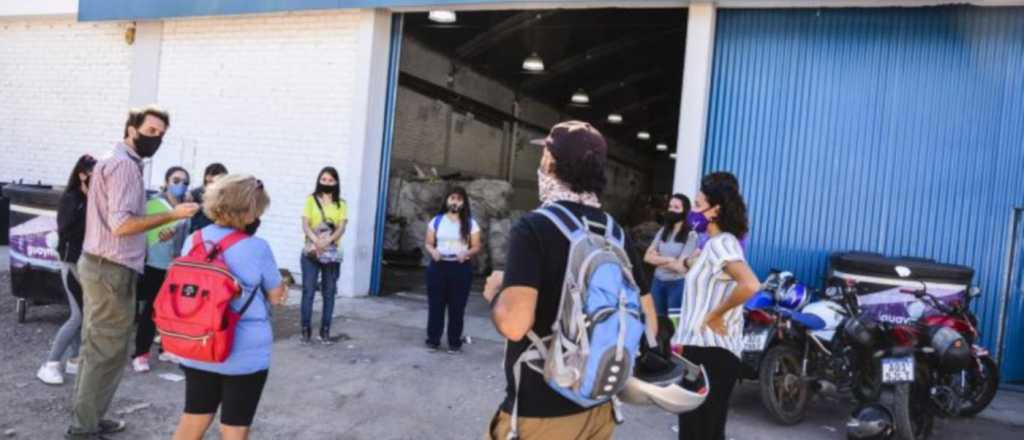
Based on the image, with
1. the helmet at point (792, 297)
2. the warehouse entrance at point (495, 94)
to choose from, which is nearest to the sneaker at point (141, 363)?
the warehouse entrance at point (495, 94)

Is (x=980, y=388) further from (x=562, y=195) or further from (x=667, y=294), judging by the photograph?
(x=562, y=195)

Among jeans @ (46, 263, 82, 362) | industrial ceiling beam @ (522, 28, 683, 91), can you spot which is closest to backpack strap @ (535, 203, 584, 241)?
jeans @ (46, 263, 82, 362)

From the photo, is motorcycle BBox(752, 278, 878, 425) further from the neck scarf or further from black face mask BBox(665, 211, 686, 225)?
the neck scarf

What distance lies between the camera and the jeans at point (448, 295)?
7.19m

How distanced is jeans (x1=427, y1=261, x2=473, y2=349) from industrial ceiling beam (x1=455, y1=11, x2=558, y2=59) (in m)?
6.59

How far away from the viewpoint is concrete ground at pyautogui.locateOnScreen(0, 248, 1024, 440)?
4.80 meters

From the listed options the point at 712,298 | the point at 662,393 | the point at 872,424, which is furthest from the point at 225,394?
the point at 872,424

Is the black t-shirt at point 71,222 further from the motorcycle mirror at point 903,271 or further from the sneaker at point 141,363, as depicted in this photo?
the motorcycle mirror at point 903,271

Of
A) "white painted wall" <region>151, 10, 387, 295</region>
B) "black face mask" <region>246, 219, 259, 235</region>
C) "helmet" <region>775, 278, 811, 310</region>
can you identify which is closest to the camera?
"black face mask" <region>246, 219, 259, 235</region>

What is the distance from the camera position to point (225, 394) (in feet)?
10.6

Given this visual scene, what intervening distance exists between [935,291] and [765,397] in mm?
2107

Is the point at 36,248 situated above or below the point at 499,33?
below

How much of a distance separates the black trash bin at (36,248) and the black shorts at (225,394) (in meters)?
4.41

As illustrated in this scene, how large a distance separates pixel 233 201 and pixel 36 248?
15.7 ft
